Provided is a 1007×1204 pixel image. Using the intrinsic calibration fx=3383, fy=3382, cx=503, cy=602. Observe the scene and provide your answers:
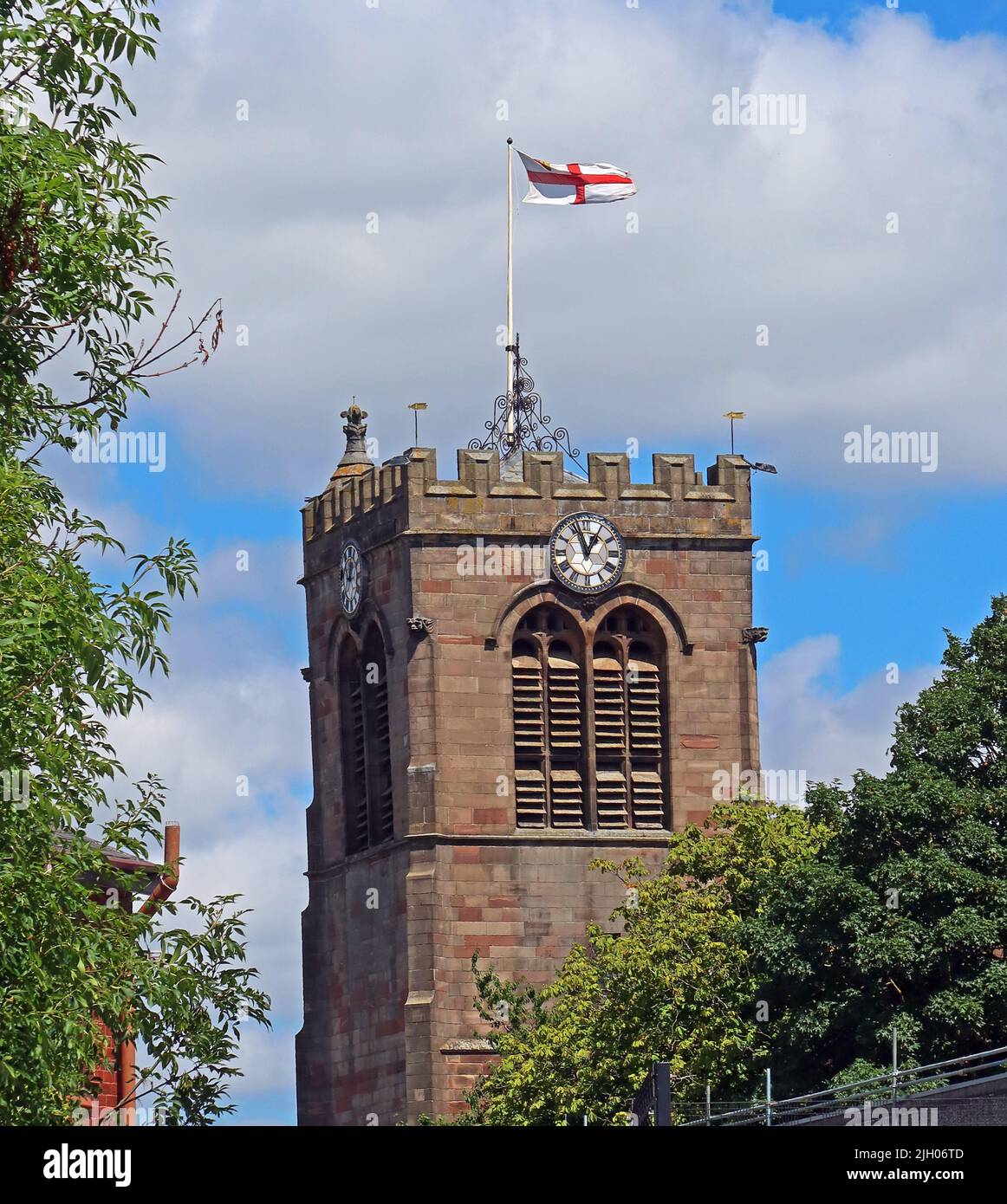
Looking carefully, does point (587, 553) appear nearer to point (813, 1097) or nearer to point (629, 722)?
point (629, 722)

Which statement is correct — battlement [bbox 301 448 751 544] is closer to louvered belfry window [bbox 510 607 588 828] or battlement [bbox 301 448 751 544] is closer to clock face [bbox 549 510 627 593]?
clock face [bbox 549 510 627 593]

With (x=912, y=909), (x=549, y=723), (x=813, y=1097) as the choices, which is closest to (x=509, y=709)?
(x=549, y=723)

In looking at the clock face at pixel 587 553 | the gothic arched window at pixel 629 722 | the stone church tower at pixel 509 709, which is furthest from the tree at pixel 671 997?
the clock face at pixel 587 553

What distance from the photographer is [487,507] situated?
98812mm

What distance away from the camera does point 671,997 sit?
238 ft

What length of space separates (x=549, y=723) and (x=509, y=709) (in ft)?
4.14

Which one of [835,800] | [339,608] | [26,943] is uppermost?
[339,608]

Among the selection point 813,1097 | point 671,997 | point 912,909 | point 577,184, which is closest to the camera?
point 813,1097

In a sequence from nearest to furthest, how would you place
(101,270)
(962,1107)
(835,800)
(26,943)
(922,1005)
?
(26,943), (101,270), (962,1107), (922,1005), (835,800)

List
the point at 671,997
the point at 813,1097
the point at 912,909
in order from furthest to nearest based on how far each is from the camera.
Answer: the point at 671,997 → the point at 912,909 → the point at 813,1097

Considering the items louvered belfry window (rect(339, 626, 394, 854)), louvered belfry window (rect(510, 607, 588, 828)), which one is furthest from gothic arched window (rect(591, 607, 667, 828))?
louvered belfry window (rect(339, 626, 394, 854))


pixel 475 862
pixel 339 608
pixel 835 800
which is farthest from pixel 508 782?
pixel 835 800

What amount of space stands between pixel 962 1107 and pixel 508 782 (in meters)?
53.7
